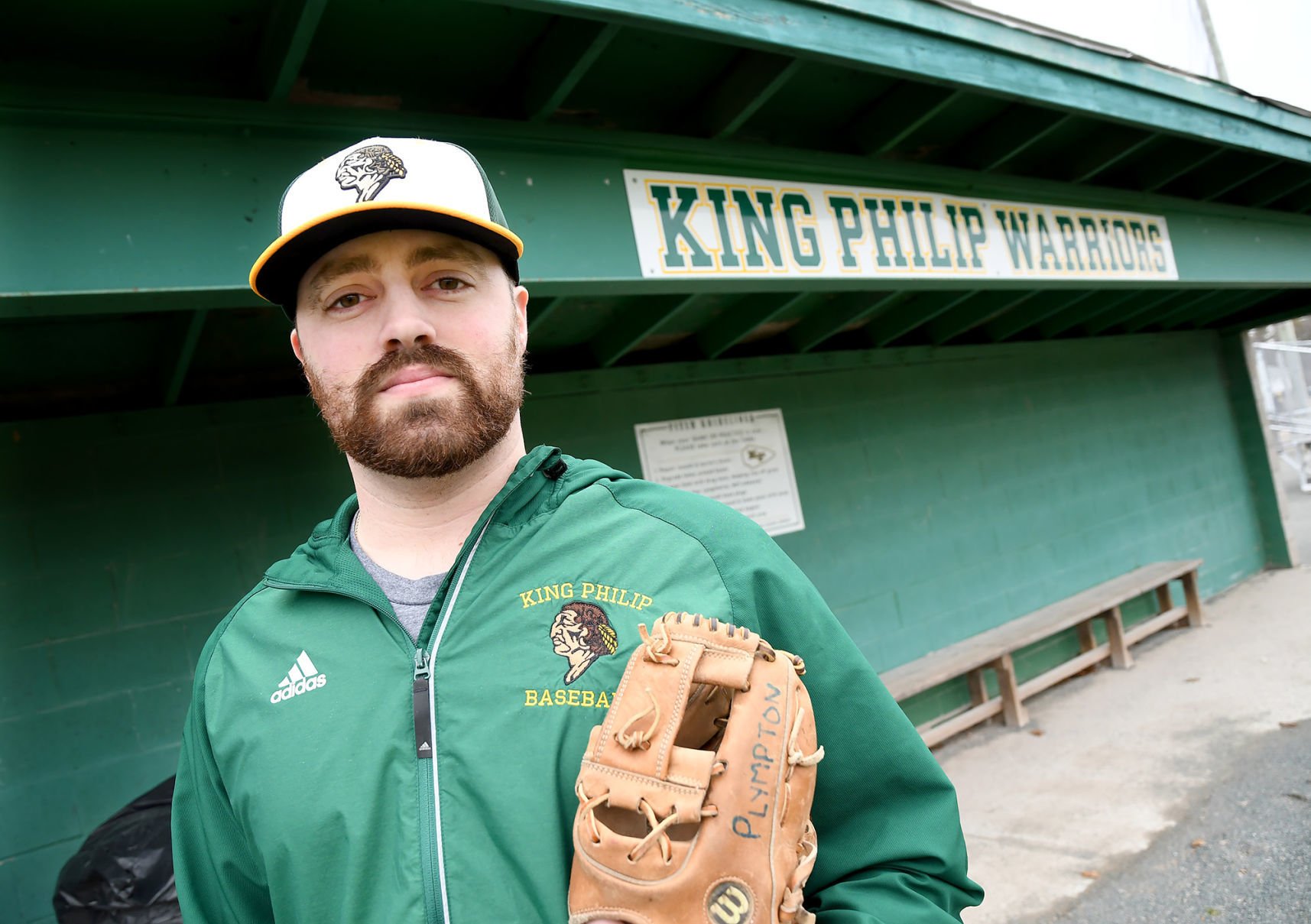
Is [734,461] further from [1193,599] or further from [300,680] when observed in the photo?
[1193,599]

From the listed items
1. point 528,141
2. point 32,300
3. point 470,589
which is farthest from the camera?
point 528,141

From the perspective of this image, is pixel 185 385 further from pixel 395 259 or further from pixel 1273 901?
pixel 1273 901

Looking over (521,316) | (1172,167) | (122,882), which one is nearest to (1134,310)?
(1172,167)

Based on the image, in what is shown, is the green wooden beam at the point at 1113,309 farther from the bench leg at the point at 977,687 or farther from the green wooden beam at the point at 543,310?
the green wooden beam at the point at 543,310

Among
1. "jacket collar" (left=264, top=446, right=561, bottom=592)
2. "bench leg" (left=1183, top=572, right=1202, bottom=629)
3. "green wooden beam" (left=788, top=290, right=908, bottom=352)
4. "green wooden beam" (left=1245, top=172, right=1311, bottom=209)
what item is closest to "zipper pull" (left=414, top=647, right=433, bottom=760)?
"jacket collar" (left=264, top=446, right=561, bottom=592)

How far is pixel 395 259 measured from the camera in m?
1.26

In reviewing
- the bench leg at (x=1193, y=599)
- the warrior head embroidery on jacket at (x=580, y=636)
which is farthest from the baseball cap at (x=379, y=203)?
the bench leg at (x=1193, y=599)

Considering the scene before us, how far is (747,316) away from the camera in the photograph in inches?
168

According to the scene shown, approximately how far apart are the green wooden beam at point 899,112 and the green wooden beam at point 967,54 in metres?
0.19

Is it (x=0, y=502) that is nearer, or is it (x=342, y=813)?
(x=342, y=813)

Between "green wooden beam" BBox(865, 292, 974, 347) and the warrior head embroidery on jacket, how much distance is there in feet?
14.3

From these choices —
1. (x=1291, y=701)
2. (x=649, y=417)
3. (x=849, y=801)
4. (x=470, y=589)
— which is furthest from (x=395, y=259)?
(x=1291, y=701)

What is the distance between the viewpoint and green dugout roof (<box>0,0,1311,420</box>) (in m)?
2.05

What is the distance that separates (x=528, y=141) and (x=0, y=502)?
222 cm
